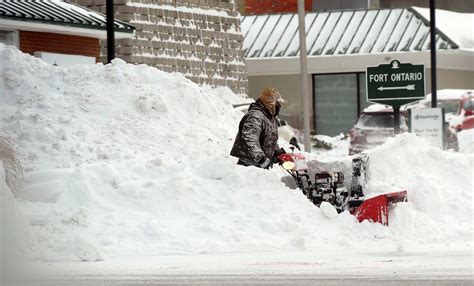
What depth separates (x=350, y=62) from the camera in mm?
46938

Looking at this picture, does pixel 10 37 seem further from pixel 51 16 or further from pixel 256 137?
pixel 256 137

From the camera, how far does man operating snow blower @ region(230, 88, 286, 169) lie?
17.8 metres

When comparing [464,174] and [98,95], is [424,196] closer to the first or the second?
[464,174]

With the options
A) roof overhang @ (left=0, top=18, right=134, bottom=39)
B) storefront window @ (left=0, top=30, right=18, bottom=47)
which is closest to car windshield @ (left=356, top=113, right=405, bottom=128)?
roof overhang @ (left=0, top=18, right=134, bottom=39)

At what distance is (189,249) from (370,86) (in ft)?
30.1

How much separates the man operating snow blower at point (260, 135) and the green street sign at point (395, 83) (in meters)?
5.82

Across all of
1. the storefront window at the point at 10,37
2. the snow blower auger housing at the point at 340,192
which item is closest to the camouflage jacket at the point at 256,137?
the snow blower auger housing at the point at 340,192

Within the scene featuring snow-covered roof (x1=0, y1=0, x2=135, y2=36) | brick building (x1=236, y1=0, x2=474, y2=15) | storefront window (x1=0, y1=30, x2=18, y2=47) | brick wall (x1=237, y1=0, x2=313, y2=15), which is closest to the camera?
snow-covered roof (x1=0, y1=0, x2=135, y2=36)

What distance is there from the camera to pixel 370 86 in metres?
23.9

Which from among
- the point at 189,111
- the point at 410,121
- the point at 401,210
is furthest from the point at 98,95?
the point at 410,121

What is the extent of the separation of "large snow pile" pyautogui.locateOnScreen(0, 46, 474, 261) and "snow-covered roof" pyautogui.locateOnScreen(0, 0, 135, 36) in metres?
6.37

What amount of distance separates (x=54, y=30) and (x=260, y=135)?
12.9m

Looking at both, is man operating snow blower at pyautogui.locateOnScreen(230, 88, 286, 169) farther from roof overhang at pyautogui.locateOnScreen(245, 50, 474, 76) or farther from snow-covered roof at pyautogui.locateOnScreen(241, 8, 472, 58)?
snow-covered roof at pyautogui.locateOnScreen(241, 8, 472, 58)

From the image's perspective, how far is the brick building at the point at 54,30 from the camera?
94.3 ft
